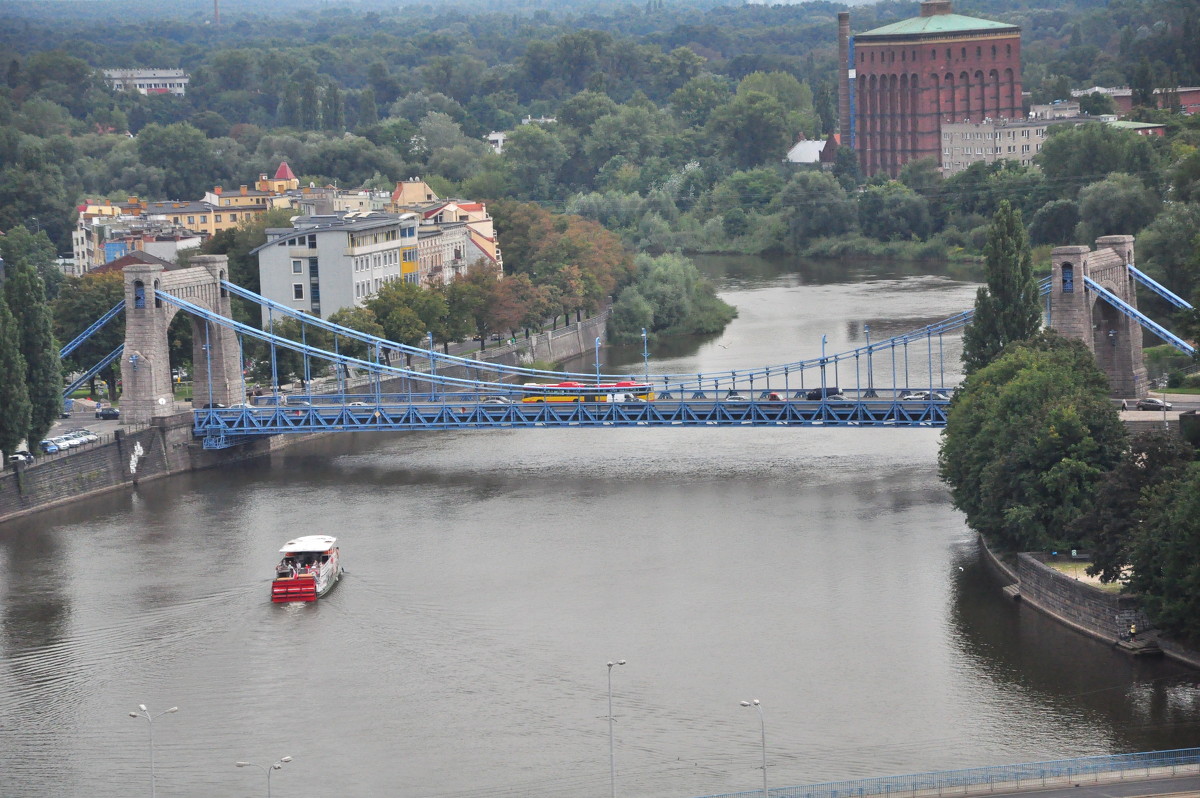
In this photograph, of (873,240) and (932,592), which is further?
(873,240)

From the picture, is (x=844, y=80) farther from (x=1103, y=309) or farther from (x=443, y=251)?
(x=1103, y=309)

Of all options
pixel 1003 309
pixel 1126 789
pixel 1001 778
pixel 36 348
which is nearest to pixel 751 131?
pixel 1003 309

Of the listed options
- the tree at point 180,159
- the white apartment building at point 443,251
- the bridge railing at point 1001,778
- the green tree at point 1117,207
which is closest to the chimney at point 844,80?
the tree at point 180,159

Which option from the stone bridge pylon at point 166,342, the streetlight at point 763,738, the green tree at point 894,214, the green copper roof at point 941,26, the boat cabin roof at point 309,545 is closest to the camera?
the streetlight at point 763,738

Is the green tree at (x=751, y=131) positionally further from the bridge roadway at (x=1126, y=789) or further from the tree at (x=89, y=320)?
the bridge roadway at (x=1126, y=789)

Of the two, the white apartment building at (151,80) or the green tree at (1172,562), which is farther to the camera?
the white apartment building at (151,80)

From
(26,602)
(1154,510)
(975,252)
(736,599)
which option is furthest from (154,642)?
(975,252)

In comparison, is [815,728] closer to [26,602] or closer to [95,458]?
[26,602]
